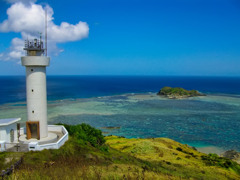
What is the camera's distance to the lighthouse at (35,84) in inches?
771

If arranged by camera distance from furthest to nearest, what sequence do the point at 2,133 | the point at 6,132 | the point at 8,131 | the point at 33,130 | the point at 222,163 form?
the point at 222,163
the point at 33,130
the point at 8,131
the point at 6,132
the point at 2,133

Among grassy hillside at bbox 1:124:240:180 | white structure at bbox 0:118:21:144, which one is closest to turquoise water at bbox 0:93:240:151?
grassy hillside at bbox 1:124:240:180

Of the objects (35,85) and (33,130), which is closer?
(35,85)

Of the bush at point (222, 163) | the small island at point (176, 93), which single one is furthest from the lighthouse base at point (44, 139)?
the small island at point (176, 93)

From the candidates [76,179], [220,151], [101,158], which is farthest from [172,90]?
[76,179]

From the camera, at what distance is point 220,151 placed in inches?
1447

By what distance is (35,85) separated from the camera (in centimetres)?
1969

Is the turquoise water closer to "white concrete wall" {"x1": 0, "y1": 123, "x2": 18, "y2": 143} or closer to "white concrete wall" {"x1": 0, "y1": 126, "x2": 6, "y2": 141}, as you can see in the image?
"white concrete wall" {"x1": 0, "y1": 123, "x2": 18, "y2": 143}

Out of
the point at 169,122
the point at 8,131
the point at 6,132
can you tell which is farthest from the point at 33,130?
the point at 169,122

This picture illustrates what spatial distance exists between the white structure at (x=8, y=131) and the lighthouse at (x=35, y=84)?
1117mm

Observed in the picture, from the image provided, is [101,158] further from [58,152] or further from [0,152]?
[0,152]

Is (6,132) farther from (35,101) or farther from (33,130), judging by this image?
(35,101)

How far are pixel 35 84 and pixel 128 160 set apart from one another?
11.7 meters

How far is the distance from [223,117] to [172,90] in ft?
163
